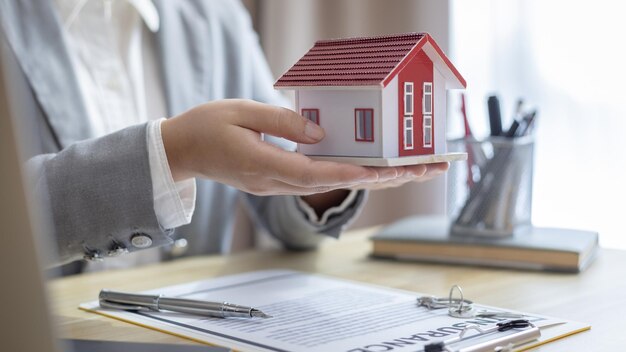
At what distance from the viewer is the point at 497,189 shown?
3.69 feet

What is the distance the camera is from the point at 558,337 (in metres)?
0.70

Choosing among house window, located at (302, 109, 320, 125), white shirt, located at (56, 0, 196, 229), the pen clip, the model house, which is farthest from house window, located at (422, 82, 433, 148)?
white shirt, located at (56, 0, 196, 229)

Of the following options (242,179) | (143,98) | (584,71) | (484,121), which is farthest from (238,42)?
(242,179)

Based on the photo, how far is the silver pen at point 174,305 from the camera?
77cm

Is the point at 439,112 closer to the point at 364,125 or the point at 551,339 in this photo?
the point at 364,125

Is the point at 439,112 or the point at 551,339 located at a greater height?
the point at 439,112

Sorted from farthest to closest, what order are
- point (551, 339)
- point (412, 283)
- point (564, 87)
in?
point (564, 87), point (412, 283), point (551, 339)

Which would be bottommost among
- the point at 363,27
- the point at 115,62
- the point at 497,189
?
the point at 497,189

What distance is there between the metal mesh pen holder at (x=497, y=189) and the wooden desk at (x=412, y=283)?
0.09 meters

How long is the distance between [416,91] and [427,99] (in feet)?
0.09

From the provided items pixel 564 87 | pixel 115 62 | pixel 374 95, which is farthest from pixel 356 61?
pixel 564 87

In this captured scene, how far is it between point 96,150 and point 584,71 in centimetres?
104

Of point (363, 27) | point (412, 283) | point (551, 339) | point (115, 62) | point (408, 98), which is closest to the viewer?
point (551, 339)

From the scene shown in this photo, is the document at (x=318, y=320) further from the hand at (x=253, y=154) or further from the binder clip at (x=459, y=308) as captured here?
the hand at (x=253, y=154)
